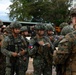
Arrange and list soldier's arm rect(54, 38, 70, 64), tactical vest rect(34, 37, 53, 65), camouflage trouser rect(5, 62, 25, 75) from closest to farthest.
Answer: soldier's arm rect(54, 38, 70, 64) < tactical vest rect(34, 37, 53, 65) < camouflage trouser rect(5, 62, 25, 75)

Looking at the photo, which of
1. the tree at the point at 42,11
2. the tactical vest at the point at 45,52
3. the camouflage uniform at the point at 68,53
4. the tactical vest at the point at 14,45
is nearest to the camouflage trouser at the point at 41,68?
the tactical vest at the point at 45,52

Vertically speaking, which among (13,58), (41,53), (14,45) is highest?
(14,45)

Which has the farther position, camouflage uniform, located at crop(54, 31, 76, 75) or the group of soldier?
the group of soldier

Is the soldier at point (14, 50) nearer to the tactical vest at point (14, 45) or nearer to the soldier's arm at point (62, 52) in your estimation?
the tactical vest at point (14, 45)

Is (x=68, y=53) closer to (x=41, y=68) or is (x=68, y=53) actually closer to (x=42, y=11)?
(x=41, y=68)

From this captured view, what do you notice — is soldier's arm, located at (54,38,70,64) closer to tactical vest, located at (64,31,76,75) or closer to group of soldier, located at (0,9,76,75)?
tactical vest, located at (64,31,76,75)

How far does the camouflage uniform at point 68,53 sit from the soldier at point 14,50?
3470mm

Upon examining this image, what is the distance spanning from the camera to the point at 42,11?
69000 millimetres

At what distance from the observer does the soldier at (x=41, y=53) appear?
23.8ft

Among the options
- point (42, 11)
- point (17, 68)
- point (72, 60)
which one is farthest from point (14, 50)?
point (42, 11)

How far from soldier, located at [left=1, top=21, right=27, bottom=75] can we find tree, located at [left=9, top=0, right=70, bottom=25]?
53.6 meters

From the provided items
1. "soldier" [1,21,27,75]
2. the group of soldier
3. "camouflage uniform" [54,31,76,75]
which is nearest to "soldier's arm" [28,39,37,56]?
the group of soldier

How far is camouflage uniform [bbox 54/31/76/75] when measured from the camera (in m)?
4.13

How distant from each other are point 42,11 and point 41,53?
61886 mm
